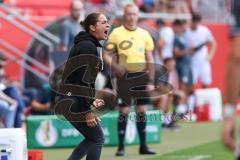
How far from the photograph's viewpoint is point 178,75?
20.4 metres

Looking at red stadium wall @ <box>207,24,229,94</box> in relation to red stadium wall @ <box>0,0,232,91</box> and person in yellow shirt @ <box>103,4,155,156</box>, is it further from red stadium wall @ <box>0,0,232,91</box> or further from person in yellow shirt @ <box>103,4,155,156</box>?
person in yellow shirt @ <box>103,4,155,156</box>

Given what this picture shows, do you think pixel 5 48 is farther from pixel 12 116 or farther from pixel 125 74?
pixel 125 74

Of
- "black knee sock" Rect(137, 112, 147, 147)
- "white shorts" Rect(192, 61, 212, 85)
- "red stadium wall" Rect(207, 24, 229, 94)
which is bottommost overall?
"black knee sock" Rect(137, 112, 147, 147)

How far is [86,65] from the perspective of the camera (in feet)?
31.6

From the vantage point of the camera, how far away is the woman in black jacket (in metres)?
9.62

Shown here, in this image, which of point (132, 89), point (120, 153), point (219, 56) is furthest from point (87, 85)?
point (219, 56)

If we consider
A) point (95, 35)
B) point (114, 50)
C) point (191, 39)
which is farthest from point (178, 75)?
point (95, 35)

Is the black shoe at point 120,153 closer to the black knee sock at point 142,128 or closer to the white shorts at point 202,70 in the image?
Answer: the black knee sock at point 142,128

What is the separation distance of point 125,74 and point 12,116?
260 centimetres

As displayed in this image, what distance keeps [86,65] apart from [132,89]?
14.0ft

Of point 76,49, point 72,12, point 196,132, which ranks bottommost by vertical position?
point 196,132

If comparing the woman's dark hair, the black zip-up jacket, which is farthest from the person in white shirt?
the black zip-up jacket

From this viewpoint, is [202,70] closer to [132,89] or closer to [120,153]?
[132,89]

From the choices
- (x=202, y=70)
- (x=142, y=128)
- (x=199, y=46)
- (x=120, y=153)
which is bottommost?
(x=120, y=153)
